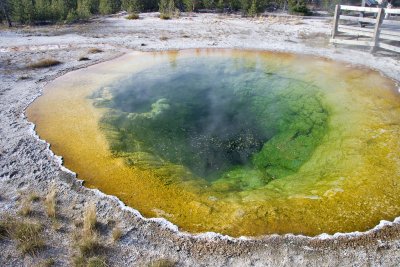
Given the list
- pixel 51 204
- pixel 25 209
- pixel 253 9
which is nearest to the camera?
pixel 25 209

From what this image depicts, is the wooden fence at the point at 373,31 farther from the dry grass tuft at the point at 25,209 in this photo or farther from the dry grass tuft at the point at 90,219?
the dry grass tuft at the point at 25,209

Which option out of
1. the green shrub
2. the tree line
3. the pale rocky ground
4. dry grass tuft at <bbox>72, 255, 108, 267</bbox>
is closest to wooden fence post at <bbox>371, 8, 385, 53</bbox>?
the pale rocky ground

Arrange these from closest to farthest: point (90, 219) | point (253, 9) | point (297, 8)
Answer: point (90, 219), point (253, 9), point (297, 8)

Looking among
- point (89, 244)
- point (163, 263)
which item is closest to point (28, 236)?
point (89, 244)

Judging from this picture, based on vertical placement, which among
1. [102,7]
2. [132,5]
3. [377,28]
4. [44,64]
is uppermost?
[132,5]

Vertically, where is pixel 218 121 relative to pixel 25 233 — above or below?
above

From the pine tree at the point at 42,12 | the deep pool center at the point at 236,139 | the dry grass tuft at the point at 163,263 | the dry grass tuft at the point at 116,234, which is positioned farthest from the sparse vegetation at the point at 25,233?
the pine tree at the point at 42,12

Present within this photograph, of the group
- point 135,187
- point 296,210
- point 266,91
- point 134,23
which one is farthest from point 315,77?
point 134,23

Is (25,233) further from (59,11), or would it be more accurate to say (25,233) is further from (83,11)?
(59,11)
